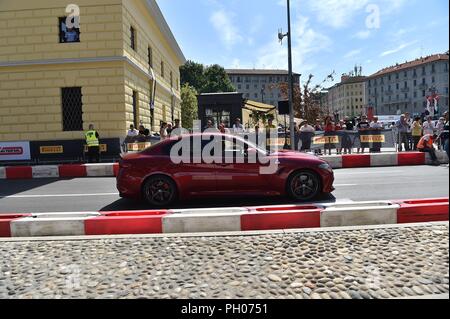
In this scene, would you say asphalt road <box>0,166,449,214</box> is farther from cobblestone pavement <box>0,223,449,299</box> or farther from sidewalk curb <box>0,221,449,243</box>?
cobblestone pavement <box>0,223,449,299</box>

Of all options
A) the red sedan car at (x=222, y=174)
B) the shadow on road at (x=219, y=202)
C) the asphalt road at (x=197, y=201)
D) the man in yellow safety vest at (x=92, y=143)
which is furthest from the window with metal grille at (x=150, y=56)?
the red sedan car at (x=222, y=174)

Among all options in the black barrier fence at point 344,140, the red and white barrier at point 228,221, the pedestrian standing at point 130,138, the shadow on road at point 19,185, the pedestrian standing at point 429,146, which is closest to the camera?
the red and white barrier at point 228,221

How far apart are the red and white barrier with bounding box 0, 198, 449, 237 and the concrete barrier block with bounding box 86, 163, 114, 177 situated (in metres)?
7.84

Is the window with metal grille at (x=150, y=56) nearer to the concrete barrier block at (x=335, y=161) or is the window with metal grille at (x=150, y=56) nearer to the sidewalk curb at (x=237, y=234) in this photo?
the concrete barrier block at (x=335, y=161)

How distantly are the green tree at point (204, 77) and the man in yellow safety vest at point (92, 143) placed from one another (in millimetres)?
67778

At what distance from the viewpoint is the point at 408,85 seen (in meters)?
119

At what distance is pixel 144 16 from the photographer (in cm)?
2208

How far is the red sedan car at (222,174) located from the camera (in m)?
7.67

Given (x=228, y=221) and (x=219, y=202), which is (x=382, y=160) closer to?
(x=219, y=202)

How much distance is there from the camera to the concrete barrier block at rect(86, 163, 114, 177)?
13.7 m

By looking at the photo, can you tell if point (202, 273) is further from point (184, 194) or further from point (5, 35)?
point (5, 35)

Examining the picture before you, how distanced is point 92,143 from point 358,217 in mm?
12298

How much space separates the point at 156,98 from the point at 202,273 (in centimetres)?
2200

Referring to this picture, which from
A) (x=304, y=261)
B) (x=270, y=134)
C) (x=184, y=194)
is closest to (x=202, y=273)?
(x=304, y=261)
